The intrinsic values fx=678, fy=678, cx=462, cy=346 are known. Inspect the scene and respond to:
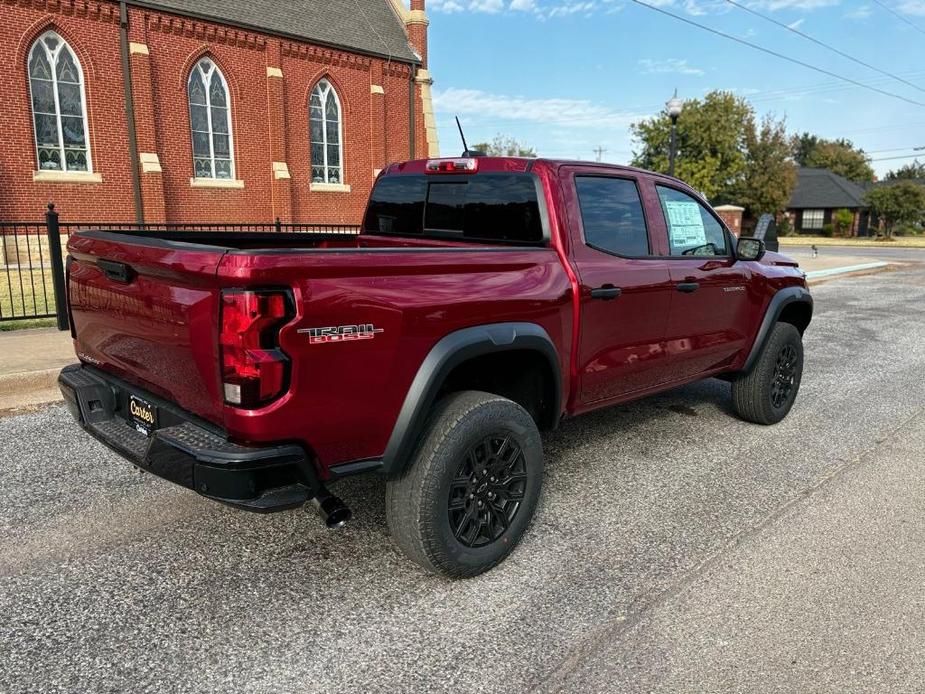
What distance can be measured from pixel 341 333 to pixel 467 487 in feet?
3.26

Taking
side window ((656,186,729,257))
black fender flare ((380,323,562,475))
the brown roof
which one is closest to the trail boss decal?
black fender flare ((380,323,562,475))

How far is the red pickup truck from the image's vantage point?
2.52 meters

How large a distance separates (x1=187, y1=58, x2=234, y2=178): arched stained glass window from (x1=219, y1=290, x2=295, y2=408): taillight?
62.3 ft

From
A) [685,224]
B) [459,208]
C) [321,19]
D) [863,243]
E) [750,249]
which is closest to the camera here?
[459,208]

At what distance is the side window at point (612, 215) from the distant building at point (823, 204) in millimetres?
60321

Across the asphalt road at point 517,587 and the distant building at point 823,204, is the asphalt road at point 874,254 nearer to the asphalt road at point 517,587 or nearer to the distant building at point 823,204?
the asphalt road at point 517,587

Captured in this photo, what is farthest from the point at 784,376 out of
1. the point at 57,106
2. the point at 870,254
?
the point at 870,254

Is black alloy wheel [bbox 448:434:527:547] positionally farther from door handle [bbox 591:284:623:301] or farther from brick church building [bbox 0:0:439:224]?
brick church building [bbox 0:0:439:224]

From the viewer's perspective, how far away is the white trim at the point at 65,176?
16859mm

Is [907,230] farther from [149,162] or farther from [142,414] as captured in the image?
[142,414]

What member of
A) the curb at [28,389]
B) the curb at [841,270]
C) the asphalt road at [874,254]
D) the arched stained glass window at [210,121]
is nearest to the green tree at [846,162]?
the asphalt road at [874,254]

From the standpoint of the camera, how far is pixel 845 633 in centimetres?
278

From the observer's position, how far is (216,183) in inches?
778

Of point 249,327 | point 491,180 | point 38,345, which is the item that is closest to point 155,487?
point 249,327
